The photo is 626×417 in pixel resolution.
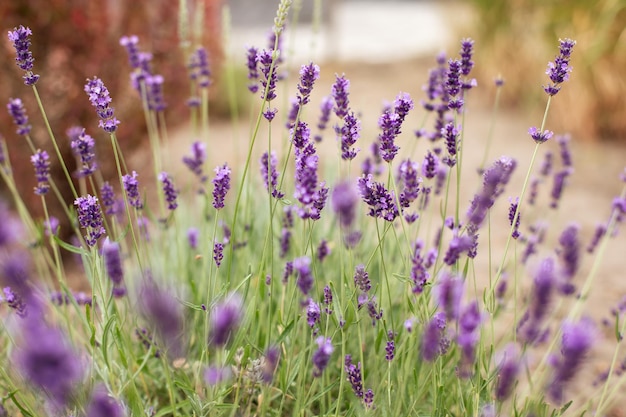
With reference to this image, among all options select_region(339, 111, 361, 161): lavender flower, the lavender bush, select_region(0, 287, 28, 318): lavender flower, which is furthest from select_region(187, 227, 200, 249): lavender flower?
select_region(339, 111, 361, 161): lavender flower

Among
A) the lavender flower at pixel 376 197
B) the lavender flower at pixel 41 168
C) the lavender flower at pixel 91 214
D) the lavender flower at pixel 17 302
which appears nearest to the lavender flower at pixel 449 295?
the lavender flower at pixel 376 197

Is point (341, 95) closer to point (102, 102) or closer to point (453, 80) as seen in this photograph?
point (453, 80)

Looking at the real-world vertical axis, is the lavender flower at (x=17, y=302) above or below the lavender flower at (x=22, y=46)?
below

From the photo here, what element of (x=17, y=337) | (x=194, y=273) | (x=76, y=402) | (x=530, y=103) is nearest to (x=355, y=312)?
(x=76, y=402)

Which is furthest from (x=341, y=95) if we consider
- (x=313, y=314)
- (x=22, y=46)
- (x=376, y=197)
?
(x=22, y=46)

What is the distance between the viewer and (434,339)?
1246 millimetres

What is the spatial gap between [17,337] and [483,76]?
671 centimetres

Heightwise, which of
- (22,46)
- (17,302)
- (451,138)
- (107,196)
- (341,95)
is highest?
(22,46)

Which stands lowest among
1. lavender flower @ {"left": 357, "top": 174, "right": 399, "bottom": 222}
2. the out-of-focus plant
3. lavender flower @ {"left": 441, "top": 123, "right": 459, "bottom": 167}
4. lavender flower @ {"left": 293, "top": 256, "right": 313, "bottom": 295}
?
the out-of-focus plant

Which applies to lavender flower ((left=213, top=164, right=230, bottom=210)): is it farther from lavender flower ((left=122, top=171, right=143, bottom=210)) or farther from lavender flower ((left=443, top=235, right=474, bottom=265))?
lavender flower ((left=443, top=235, right=474, bottom=265))

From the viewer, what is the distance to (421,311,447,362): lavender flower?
4.09ft

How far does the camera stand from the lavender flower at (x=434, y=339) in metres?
1.25

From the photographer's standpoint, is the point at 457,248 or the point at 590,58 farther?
the point at 590,58

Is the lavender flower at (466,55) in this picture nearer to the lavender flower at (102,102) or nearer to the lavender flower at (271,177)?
the lavender flower at (271,177)
